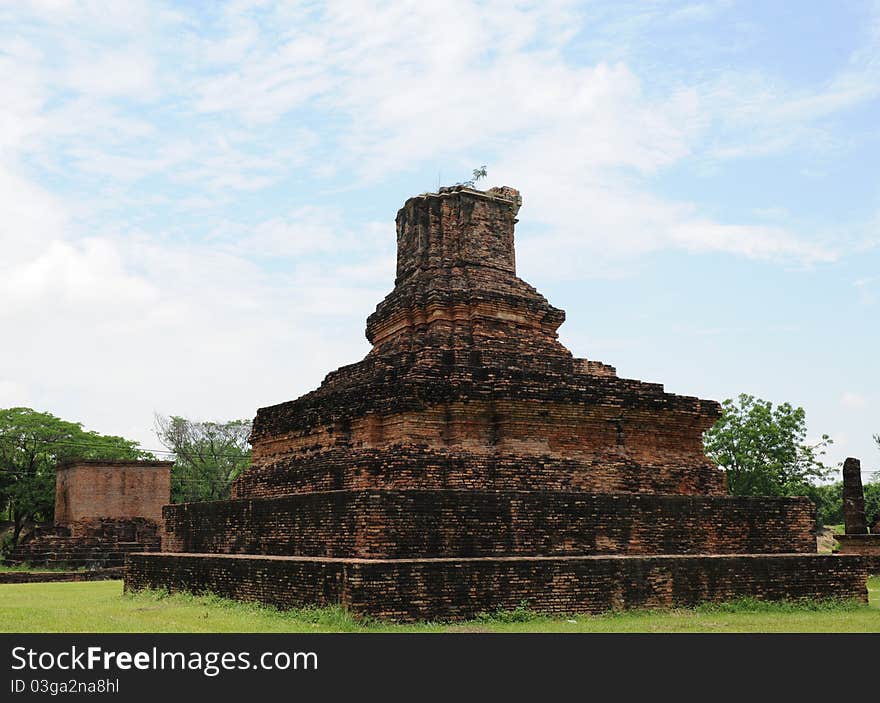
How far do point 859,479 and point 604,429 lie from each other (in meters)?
14.8

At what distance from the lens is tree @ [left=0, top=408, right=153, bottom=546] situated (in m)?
39.5

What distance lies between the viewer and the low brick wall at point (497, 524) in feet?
36.1

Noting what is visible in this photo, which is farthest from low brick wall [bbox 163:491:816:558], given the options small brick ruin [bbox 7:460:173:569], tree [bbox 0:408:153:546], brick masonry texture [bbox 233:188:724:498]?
tree [bbox 0:408:153:546]

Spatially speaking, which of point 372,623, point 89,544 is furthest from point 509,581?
point 89,544

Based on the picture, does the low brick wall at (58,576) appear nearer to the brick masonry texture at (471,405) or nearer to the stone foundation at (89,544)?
the stone foundation at (89,544)

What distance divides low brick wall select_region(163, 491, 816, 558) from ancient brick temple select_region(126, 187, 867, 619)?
0.09ft

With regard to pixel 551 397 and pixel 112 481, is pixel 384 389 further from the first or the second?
pixel 112 481

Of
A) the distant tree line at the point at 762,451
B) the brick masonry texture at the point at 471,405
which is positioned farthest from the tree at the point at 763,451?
the brick masonry texture at the point at 471,405

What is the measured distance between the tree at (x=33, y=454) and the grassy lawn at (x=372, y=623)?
28998mm

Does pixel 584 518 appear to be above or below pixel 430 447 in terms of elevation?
below

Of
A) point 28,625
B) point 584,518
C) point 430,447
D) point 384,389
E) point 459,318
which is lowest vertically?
point 28,625

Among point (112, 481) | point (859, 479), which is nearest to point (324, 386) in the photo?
point (859, 479)

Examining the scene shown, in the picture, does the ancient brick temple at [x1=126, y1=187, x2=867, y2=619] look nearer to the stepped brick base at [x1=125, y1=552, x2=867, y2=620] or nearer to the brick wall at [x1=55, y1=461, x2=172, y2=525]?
the stepped brick base at [x1=125, y1=552, x2=867, y2=620]

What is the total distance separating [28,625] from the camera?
32.9 feet
